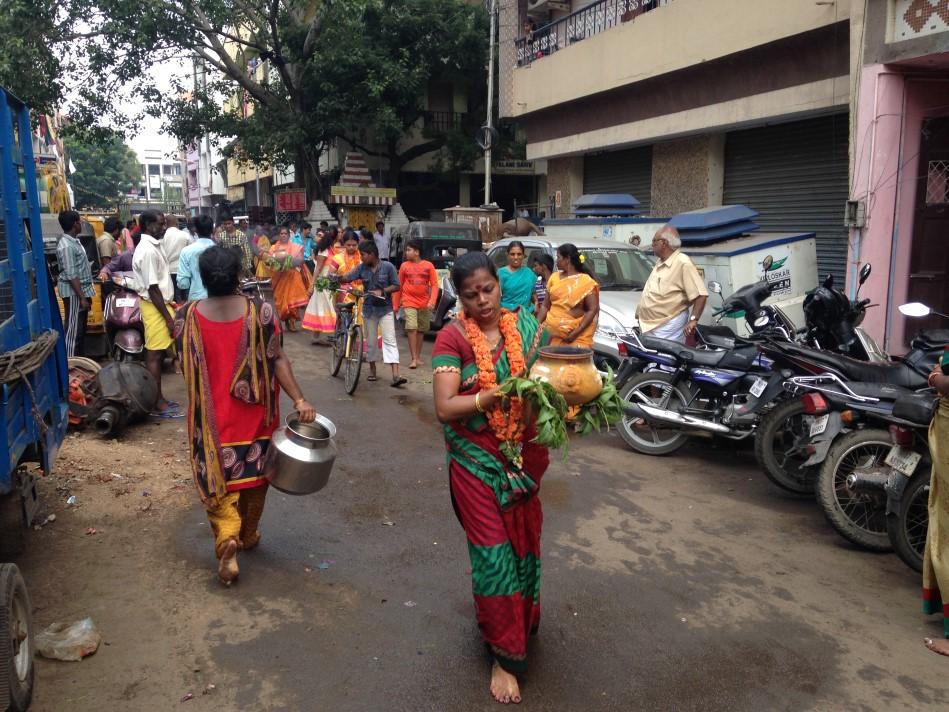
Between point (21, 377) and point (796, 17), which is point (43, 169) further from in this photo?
point (21, 377)

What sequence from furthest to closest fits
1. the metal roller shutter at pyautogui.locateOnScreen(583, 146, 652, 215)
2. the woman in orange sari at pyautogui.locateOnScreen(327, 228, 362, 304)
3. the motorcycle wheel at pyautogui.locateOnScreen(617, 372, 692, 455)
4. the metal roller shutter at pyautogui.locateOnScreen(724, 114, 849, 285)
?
1. the metal roller shutter at pyautogui.locateOnScreen(583, 146, 652, 215)
2. the metal roller shutter at pyautogui.locateOnScreen(724, 114, 849, 285)
3. the woman in orange sari at pyautogui.locateOnScreen(327, 228, 362, 304)
4. the motorcycle wheel at pyautogui.locateOnScreen(617, 372, 692, 455)

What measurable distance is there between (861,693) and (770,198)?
35.1ft

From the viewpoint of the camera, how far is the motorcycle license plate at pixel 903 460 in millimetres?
4164

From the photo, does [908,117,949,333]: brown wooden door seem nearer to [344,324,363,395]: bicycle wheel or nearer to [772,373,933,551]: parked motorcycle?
[772,373,933,551]: parked motorcycle

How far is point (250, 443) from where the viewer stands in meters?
4.00

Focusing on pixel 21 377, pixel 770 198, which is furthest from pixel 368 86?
pixel 21 377

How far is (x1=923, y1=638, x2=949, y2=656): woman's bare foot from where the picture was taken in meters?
3.52

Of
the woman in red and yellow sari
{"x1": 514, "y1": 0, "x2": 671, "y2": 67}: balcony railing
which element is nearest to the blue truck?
the woman in red and yellow sari

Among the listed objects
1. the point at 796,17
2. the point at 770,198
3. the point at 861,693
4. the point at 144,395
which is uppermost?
the point at 796,17

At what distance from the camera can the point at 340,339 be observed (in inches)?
373

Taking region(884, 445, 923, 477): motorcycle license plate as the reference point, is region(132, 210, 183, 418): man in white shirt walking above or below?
above

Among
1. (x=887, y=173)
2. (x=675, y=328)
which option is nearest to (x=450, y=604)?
(x=675, y=328)

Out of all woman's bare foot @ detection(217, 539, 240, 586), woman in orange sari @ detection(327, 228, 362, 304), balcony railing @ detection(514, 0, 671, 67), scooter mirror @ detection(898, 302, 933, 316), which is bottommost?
woman's bare foot @ detection(217, 539, 240, 586)

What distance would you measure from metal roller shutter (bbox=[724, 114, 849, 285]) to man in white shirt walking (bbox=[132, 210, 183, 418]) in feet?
28.2
